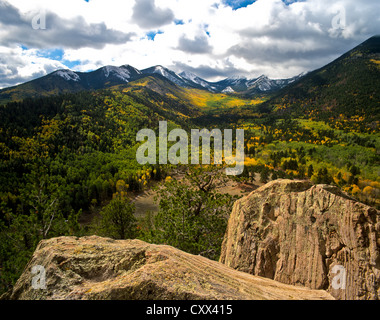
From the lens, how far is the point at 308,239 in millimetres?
10039

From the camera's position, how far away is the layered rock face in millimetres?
8531

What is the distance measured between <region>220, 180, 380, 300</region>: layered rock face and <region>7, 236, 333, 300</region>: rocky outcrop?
1.80 m

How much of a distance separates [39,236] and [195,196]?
15430mm

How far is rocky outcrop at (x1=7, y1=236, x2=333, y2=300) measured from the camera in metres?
5.80

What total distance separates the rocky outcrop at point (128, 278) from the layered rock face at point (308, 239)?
5.89 ft

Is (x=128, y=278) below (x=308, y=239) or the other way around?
the other way around

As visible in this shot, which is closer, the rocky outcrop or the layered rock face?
the rocky outcrop

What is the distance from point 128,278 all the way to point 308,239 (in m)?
8.85

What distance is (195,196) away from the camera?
21234 millimetres

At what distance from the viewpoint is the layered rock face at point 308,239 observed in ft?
28.0

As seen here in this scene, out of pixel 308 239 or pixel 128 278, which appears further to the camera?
pixel 308 239

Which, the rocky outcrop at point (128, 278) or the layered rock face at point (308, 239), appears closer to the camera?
the rocky outcrop at point (128, 278)
